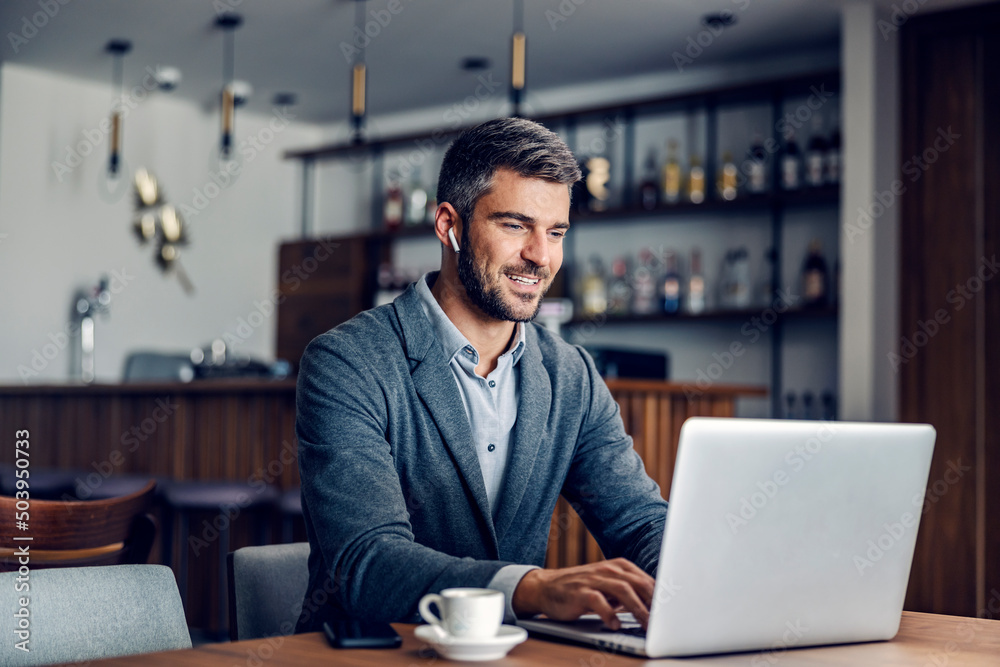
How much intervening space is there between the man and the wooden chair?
22.0 inches

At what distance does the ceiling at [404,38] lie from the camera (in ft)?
13.9

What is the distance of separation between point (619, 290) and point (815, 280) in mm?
969

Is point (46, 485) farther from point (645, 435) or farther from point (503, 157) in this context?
point (503, 157)

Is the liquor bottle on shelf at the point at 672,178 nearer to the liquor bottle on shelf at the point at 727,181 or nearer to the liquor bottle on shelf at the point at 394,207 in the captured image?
the liquor bottle on shelf at the point at 727,181

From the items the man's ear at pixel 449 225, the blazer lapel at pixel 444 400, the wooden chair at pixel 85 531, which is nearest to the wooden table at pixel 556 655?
the blazer lapel at pixel 444 400

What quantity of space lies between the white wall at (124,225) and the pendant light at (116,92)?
6 centimetres

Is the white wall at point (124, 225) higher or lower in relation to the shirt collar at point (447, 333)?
higher

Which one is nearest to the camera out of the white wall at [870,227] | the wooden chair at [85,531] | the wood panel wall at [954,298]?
the wooden chair at [85,531]

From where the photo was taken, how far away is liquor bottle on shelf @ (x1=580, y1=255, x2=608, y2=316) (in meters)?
4.98

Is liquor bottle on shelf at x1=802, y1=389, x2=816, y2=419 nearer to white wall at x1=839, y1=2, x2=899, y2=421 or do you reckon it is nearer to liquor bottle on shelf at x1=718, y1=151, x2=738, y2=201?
white wall at x1=839, y1=2, x2=899, y2=421

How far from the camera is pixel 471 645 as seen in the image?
890 mm

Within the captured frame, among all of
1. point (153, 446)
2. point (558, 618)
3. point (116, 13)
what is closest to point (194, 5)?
point (116, 13)

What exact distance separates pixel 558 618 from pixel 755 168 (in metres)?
3.87

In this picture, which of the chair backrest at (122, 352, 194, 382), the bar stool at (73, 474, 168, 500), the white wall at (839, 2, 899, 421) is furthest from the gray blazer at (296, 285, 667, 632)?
the chair backrest at (122, 352, 194, 382)
